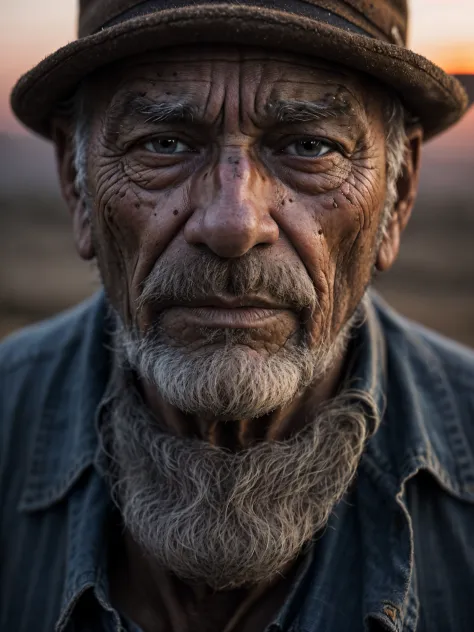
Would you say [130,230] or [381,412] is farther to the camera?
[381,412]

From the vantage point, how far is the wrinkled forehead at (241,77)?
2012 mm

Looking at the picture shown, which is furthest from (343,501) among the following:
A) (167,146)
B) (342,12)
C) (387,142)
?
(342,12)

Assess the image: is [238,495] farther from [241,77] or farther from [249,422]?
[241,77]

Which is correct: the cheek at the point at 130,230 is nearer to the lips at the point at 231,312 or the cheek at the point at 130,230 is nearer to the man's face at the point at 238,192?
the man's face at the point at 238,192

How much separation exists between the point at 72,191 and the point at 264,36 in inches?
38.6

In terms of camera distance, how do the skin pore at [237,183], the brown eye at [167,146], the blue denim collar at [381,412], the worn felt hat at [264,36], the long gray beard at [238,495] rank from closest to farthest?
the worn felt hat at [264,36] → the skin pore at [237,183] → the brown eye at [167,146] → the long gray beard at [238,495] → the blue denim collar at [381,412]

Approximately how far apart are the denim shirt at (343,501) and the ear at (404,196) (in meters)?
0.25

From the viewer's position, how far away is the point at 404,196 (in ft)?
8.36

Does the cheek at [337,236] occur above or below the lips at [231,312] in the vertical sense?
above

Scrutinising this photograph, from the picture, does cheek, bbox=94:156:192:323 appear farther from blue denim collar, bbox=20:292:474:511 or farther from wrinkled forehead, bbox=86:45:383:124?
blue denim collar, bbox=20:292:474:511

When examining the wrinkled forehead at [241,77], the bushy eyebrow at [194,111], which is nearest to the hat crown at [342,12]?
the wrinkled forehead at [241,77]

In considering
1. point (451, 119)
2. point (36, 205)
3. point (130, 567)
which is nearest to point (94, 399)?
point (130, 567)

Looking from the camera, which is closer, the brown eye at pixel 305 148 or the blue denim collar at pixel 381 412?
the brown eye at pixel 305 148

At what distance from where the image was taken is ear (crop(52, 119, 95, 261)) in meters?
2.47
